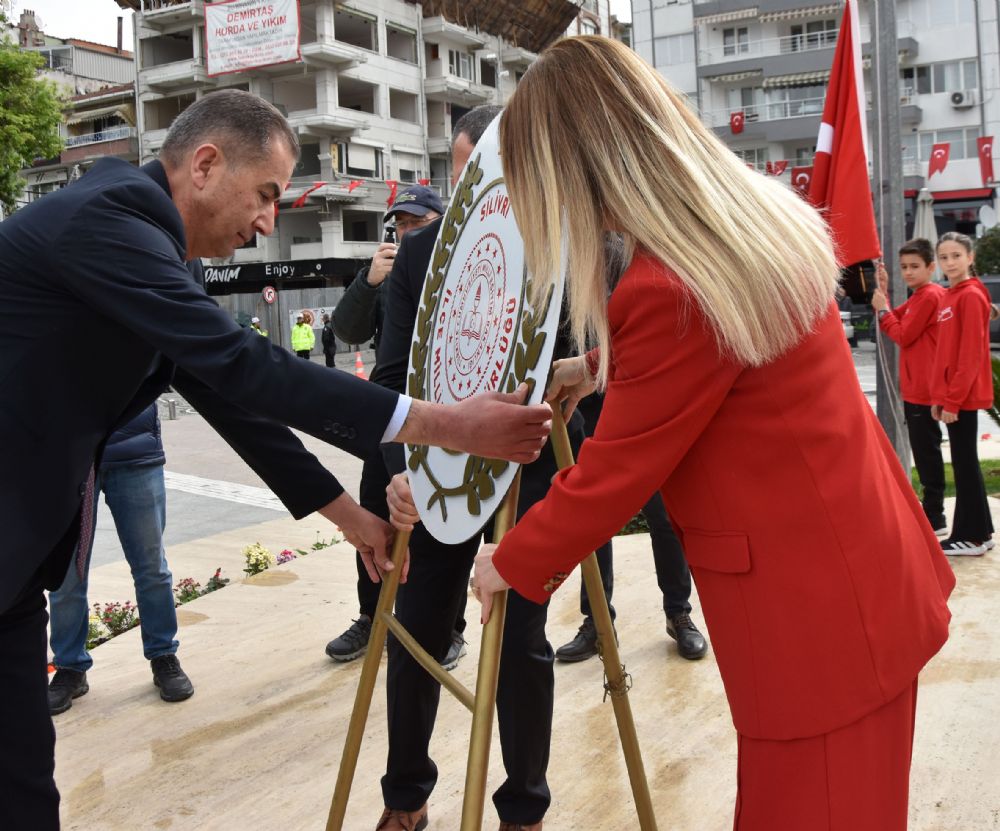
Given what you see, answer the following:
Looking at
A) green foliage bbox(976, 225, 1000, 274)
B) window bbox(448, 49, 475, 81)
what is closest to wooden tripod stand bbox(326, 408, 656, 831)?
green foliage bbox(976, 225, 1000, 274)

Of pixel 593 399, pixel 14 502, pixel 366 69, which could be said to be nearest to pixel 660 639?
pixel 593 399

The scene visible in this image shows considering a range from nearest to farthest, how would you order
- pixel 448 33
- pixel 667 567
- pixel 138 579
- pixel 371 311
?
pixel 138 579
pixel 667 567
pixel 371 311
pixel 448 33

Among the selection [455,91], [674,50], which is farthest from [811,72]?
[455,91]

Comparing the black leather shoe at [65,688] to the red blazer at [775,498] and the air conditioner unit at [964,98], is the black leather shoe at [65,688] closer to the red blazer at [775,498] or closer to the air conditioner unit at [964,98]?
the red blazer at [775,498]

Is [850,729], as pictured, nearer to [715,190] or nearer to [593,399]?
[715,190]

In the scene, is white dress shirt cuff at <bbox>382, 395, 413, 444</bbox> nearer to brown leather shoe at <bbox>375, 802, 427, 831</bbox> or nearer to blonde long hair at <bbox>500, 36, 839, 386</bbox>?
blonde long hair at <bbox>500, 36, 839, 386</bbox>

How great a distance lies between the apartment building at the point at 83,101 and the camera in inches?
1801

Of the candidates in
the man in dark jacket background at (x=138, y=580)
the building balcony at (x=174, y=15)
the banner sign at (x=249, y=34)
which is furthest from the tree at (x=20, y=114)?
the man in dark jacket background at (x=138, y=580)

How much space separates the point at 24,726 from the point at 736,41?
152ft

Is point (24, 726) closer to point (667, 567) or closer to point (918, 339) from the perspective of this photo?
point (667, 567)

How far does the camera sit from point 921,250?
6.56 m

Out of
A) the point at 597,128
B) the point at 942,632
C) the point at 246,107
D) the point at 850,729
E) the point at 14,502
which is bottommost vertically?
the point at 850,729

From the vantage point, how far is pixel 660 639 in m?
4.64

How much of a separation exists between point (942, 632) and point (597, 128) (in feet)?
3.46
